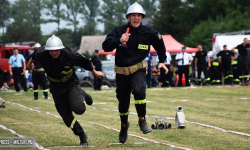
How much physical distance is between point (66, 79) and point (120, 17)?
90696 millimetres

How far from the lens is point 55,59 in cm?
665

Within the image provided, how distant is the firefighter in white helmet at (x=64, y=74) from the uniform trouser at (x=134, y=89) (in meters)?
0.37

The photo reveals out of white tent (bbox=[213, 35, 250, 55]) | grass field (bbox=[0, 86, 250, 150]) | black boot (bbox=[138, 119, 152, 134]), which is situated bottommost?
grass field (bbox=[0, 86, 250, 150])

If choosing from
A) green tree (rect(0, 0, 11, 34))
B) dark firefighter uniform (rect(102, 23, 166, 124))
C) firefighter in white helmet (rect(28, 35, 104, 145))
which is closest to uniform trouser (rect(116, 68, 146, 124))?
dark firefighter uniform (rect(102, 23, 166, 124))

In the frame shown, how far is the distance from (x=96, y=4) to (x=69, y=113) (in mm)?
90208

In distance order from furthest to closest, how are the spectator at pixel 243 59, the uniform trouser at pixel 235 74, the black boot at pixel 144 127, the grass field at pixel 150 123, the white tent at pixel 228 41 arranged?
the white tent at pixel 228 41, the uniform trouser at pixel 235 74, the spectator at pixel 243 59, the grass field at pixel 150 123, the black boot at pixel 144 127

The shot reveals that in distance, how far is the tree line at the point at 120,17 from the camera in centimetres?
5497

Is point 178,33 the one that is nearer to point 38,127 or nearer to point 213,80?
point 213,80

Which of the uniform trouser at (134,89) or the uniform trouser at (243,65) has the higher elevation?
the uniform trouser at (243,65)

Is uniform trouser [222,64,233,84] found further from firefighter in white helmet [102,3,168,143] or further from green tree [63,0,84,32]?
green tree [63,0,84,32]

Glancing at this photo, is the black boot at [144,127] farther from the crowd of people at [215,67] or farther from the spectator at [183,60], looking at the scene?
the spectator at [183,60]

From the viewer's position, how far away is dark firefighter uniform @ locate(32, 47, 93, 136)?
663 cm

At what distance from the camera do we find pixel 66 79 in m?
6.75

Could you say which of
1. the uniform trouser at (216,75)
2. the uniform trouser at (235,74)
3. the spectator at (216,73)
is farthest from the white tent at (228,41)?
the uniform trouser at (235,74)
